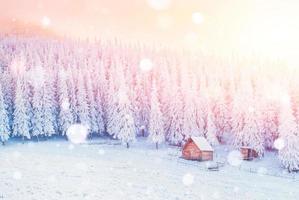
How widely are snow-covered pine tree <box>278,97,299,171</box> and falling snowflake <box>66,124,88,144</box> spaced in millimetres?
39215

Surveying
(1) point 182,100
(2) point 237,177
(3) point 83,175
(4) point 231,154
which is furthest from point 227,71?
(3) point 83,175

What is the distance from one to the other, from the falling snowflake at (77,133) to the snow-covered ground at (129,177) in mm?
12556

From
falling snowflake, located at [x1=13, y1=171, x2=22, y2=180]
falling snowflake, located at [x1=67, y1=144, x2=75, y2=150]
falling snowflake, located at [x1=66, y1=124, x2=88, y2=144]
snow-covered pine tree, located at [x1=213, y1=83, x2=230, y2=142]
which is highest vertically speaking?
snow-covered pine tree, located at [x1=213, y1=83, x2=230, y2=142]

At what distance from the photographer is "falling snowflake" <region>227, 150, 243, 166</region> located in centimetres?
6635

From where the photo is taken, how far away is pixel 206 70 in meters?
148

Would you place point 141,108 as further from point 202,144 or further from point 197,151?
point 197,151

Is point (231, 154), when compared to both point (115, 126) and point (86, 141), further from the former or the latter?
point (86, 141)

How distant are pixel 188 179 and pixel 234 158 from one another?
2490cm

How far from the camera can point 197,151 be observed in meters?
68.1

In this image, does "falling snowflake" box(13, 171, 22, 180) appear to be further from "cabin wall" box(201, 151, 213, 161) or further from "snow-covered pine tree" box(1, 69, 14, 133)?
"snow-covered pine tree" box(1, 69, 14, 133)

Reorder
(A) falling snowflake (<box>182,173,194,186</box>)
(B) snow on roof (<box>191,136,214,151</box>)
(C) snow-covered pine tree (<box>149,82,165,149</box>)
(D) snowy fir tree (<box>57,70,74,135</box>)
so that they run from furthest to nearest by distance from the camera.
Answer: (D) snowy fir tree (<box>57,70,74,135</box>) < (C) snow-covered pine tree (<box>149,82,165,149</box>) < (B) snow on roof (<box>191,136,214,151</box>) < (A) falling snowflake (<box>182,173,194,186</box>)

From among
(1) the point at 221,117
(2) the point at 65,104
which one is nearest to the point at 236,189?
(1) the point at 221,117

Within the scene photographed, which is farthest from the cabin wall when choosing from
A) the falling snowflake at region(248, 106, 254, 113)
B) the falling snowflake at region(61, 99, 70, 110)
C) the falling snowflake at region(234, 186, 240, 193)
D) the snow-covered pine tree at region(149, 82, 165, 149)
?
the falling snowflake at region(61, 99, 70, 110)

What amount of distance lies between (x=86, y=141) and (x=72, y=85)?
13554 mm
